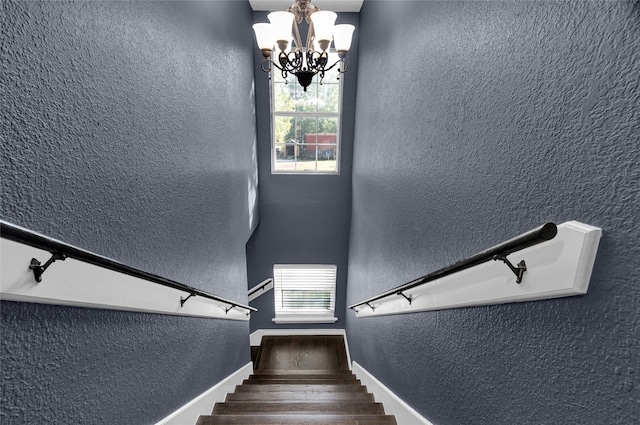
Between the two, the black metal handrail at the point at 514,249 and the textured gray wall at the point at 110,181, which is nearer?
the black metal handrail at the point at 514,249

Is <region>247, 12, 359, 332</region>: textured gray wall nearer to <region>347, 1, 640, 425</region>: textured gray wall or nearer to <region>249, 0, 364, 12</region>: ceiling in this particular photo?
<region>249, 0, 364, 12</region>: ceiling

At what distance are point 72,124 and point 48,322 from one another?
0.54 metres

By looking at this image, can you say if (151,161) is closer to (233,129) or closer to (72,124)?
(72,124)

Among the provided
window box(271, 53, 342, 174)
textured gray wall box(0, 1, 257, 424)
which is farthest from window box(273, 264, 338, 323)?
textured gray wall box(0, 1, 257, 424)

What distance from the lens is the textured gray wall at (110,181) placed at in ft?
3.13

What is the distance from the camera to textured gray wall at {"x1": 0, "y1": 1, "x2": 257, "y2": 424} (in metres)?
0.95

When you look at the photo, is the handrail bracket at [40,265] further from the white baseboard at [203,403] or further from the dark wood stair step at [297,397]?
the dark wood stair step at [297,397]

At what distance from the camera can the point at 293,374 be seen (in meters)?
4.83

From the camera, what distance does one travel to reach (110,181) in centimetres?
136

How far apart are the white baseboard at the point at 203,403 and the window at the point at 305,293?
273 centimetres

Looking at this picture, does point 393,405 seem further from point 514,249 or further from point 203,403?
point 514,249

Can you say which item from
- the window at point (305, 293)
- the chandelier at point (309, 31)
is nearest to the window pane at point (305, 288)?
the window at point (305, 293)

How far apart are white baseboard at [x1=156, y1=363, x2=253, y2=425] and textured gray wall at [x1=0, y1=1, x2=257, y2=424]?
0.19ft

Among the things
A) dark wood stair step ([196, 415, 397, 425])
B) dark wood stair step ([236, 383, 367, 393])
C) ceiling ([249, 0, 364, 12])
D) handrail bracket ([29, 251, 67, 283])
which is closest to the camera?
handrail bracket ([29, 251, 67, 283])
